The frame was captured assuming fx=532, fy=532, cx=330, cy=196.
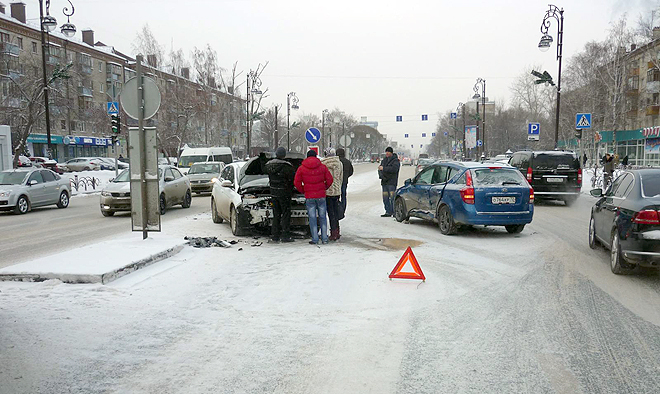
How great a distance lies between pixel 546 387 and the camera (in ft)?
12.3

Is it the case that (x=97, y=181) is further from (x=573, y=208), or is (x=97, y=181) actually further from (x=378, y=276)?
(x=378, y=276)

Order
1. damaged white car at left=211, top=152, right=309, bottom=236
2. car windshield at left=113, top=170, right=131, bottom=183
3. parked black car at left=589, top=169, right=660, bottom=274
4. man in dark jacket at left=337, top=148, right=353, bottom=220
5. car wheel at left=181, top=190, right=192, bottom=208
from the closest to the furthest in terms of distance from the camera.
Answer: parked black car at left=589, top=169, right=660, bottom=274, damaged white car at left=211, top=152, right=309, bottom=236, man in dark jacket at left=337, top=148, right=353, bottom=220, car windshield at left=113, top=170, right=131, bottom=183, car wheel at left=181, top=190, right=192, bottom=208

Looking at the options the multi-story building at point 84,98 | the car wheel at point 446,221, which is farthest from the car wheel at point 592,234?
the multi-story building at point 84,98

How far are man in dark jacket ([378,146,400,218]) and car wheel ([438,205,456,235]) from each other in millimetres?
2678

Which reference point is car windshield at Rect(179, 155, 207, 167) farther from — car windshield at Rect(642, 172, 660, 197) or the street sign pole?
car windshield at Rect(642, 172, 660, 197)

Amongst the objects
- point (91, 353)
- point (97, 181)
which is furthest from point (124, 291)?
point (97, 181)

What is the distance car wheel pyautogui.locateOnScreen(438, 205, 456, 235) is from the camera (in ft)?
36.6

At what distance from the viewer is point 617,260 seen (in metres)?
7.37

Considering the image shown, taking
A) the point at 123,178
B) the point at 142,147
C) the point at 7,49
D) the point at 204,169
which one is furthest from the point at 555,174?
the point at 7,49

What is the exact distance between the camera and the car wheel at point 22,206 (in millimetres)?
17344

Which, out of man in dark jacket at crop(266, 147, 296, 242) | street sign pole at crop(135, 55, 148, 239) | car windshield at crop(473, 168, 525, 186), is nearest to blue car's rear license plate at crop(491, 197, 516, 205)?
car windshield at crop(473, 168, 525, 186)

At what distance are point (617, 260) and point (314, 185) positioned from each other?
5164 mm

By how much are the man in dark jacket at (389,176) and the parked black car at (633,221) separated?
641 cm

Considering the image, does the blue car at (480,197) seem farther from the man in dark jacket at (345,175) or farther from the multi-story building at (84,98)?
the multi-story building at (84,98)
